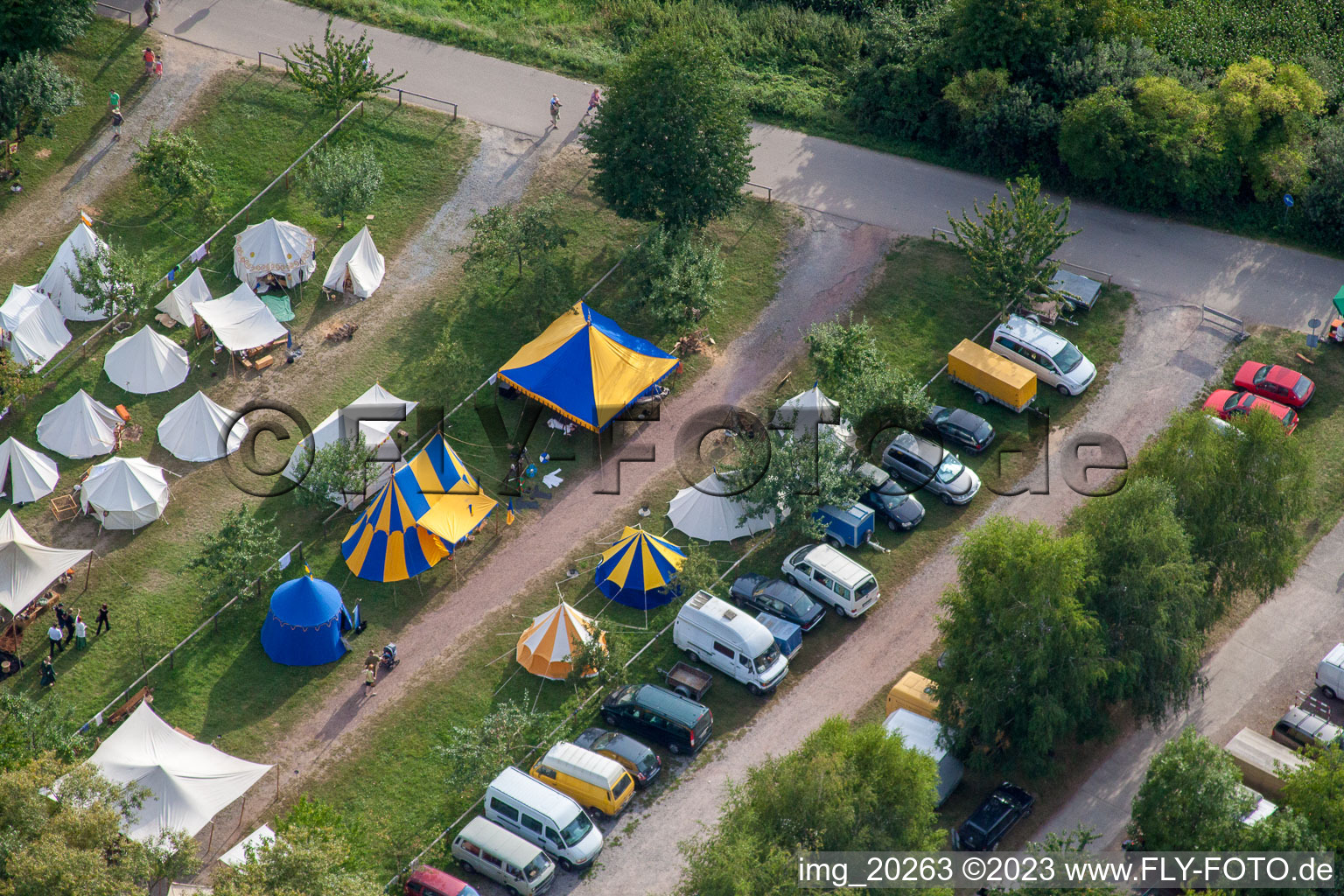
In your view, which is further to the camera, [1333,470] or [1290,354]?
[1290,354]

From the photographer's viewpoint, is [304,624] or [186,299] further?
[186,299]

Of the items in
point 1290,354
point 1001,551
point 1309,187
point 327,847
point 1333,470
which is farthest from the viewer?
point 1309,187

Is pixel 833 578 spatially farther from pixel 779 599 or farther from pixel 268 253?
pixel 268 253

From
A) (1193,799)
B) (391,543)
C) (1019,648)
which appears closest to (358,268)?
(391,543)

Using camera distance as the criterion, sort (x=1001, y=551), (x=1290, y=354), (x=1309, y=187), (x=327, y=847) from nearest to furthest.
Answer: (x=327, y=847), (x=1001, y=551), (x=1290, y=354), (x=1309, y=187)

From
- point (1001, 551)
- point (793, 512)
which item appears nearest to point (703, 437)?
point (793, 512)

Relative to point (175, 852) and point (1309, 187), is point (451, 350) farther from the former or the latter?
point (1309, 187)

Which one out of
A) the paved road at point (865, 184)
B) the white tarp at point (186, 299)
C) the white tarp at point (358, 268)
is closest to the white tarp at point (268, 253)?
the white tarp at point (358, 268)

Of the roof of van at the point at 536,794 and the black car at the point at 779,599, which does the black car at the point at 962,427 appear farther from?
the roof of van at the point at 536,794
